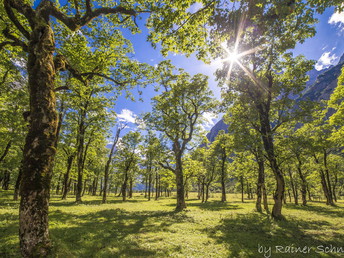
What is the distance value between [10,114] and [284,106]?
31506 mm

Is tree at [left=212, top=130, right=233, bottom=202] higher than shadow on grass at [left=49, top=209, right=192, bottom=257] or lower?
higher

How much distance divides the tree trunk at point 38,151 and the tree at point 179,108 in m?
18.9

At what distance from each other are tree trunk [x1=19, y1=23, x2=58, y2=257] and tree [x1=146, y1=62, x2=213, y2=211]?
62.1ft

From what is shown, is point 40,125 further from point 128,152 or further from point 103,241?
point 128,152

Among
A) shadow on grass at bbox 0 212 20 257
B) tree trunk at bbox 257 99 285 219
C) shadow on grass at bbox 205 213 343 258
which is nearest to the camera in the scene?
shadow on grass at bbox 0 212 20 257

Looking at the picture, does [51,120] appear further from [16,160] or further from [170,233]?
[16,160]

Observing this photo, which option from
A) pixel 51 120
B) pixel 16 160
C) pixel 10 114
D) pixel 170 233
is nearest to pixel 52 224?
pixel 170 233

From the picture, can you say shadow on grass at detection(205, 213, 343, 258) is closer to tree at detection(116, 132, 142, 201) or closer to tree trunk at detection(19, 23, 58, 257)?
tree trunk at detection(19, 23, 58, 257)

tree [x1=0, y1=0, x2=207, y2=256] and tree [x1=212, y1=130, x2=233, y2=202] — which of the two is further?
tree [x1=212, y1=130, x2=233, y2=202]

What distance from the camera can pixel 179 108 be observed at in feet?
90.1

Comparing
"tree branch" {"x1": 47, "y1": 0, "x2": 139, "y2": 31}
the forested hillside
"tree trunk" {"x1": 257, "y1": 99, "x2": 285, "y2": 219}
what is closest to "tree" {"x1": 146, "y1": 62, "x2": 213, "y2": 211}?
the forested hillside

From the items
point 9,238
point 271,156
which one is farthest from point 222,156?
point 9,238

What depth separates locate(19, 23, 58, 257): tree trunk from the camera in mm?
5086

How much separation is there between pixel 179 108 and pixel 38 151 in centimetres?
2307
